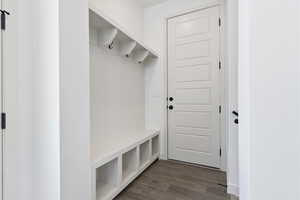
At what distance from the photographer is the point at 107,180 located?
1.80 meters

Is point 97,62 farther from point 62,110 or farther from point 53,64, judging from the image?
point 62,110

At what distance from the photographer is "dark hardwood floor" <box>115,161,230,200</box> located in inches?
68.2

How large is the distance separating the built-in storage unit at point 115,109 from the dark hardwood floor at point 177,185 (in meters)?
0.13

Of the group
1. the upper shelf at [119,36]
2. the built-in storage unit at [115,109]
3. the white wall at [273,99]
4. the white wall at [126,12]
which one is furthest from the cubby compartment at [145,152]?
the white wall at [273,99]

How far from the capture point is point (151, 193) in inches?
70.0

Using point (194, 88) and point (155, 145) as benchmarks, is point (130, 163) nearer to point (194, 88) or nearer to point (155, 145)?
point (155, 145)

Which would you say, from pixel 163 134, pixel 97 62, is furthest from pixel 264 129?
pixel 163 134

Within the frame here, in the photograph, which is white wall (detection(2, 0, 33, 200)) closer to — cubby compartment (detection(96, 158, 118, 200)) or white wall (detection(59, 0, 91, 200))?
white wall (detection(59, 0, 91, 200))

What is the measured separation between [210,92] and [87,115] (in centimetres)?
195

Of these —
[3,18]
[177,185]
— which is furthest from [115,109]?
[3,18]

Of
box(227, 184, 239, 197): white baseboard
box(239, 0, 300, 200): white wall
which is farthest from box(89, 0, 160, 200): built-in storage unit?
box(239, 0, 300, 200): white wall

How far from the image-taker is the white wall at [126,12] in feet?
6.71

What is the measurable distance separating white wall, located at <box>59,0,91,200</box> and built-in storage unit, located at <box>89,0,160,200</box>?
0.22m

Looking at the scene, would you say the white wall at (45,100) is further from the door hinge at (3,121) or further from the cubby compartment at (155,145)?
the cubby compartment at (155,145)
